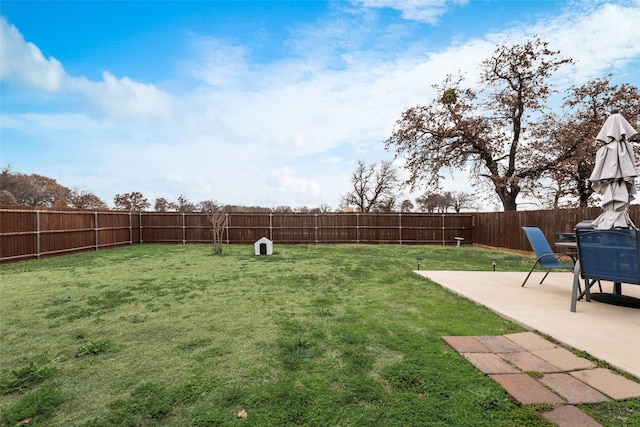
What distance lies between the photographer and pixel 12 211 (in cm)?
816

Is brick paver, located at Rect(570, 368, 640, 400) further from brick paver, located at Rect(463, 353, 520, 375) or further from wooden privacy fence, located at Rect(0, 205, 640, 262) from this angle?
wooden privacy fence, located at Rect(0, 205, 640, 262)

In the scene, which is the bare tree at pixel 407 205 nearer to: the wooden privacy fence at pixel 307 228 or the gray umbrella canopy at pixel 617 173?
the wooden privacy fence at pixel 307 228

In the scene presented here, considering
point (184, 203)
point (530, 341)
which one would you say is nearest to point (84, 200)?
point (184, 203)

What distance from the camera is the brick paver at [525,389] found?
5.05 ft

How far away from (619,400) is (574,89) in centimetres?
1660

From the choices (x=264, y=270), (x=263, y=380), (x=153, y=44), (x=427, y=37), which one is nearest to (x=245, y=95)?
(x=153, y=44)

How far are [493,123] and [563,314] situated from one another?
42.3 feet

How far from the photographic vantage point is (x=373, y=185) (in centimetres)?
2553

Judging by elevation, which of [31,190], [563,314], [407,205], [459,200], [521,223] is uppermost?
[31,190]

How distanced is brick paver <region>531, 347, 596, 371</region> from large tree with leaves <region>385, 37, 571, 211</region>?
495 inches

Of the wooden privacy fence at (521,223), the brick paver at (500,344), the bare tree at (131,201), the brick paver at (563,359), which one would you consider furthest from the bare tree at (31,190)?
the brick paver at (563,359)

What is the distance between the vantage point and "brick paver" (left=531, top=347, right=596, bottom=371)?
191 centimetres

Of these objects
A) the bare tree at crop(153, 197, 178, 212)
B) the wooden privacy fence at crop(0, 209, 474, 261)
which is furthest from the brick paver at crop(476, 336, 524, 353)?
the bare tree at crop(153, 197, 178, 212)

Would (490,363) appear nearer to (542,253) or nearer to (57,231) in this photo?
(542,253)
